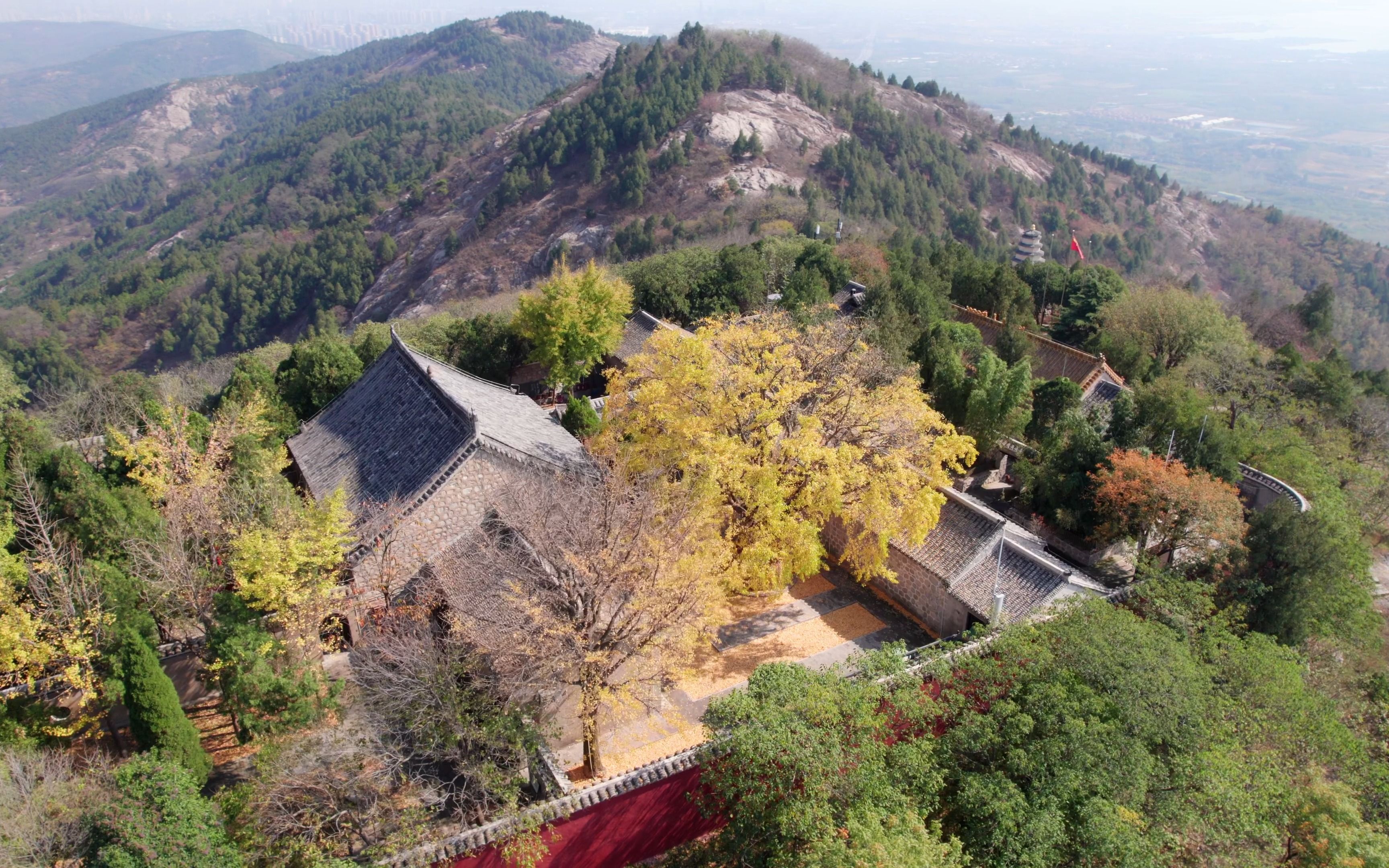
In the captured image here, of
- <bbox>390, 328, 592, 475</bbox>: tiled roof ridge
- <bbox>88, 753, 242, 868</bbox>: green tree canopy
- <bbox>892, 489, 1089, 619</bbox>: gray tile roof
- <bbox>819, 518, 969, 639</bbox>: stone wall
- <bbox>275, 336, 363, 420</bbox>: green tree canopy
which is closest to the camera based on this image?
<bbox>88, 753, 242, 868</bbox>: green tree canopy

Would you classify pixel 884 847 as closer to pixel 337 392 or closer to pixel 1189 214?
pixel 337 392

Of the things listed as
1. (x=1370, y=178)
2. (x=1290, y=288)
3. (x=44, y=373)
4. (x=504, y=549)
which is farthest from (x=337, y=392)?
(x=1370, y=178)

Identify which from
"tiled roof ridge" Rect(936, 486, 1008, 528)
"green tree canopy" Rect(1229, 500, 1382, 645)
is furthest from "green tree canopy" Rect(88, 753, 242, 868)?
"green tree canopy" Rect(1229, 500, 1382, 645)

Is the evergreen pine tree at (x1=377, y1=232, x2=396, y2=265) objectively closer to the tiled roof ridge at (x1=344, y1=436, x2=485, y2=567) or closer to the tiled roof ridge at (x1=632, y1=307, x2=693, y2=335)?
the tiled roof ridge at (x1=632, y1=307, x2=693, y2=335)

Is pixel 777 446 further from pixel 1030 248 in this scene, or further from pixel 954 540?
pixel 1030 248

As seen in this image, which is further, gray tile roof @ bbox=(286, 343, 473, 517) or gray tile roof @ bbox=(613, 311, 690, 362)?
gray tile roof @ bbox=(613, 311, 690, 362)

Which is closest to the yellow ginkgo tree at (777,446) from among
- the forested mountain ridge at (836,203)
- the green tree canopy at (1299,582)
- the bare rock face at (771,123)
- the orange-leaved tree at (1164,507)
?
the orange-leaved tree at (1164,507)

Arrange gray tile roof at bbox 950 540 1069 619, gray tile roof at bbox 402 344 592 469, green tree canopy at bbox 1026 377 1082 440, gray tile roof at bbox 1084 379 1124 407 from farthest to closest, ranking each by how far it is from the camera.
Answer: gray tile roof at bbox 1084 379 1124 407 < green tree canopy at bbox 1026 377 1082 440 < gray tile roof at bbox 402 344 592 469 < gray tile roof at bbox 950 540 1069 619
